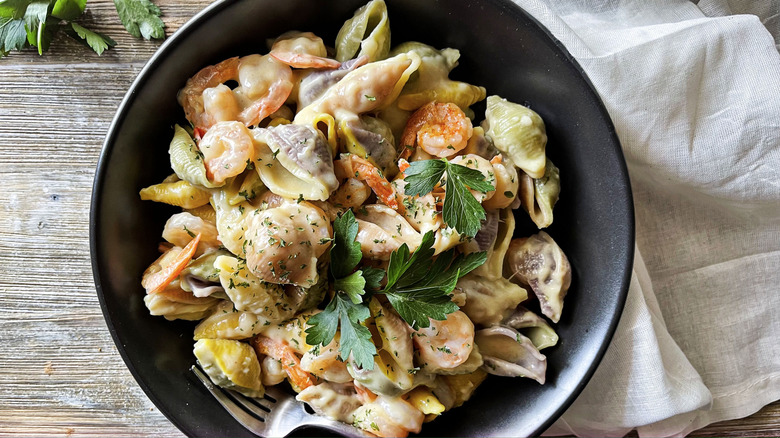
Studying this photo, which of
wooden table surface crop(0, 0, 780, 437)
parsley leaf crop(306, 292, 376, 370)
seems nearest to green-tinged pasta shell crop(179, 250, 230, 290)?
parsley leaf crop(306, 292, 376, 370)

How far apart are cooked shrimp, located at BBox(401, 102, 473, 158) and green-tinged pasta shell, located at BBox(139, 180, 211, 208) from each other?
0.79 meters

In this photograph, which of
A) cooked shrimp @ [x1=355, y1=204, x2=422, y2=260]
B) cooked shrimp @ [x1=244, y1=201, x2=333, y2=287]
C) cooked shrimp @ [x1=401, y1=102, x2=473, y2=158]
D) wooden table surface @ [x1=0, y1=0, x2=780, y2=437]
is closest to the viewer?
cooked shrimp @ [x1=244, y1=201, x2=333, y2=287]

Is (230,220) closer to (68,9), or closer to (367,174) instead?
(367,174)

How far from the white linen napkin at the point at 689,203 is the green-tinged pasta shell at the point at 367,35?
72 centimetres

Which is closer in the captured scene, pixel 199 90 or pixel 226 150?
pixel 226 150

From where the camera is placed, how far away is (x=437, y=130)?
228 centimetres

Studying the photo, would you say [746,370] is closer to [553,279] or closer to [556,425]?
Result: [556,425]

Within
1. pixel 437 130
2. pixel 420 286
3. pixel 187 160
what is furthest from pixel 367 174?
pixel 187 160

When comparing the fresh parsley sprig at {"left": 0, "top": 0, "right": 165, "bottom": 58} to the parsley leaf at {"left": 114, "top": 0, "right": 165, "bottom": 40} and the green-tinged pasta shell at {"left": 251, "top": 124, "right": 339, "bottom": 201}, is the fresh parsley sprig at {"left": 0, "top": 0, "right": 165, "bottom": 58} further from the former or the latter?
the green-tinged pasta shell at {"left": 251, "top": 124, "right": 339, "bottom": 201}

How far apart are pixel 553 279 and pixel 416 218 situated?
1.98 ft

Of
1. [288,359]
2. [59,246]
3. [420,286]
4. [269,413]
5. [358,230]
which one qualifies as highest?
[358,230]

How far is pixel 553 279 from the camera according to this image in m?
2.35

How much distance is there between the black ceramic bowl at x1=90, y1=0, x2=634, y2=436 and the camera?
2230 mm

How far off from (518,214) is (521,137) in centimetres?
39
